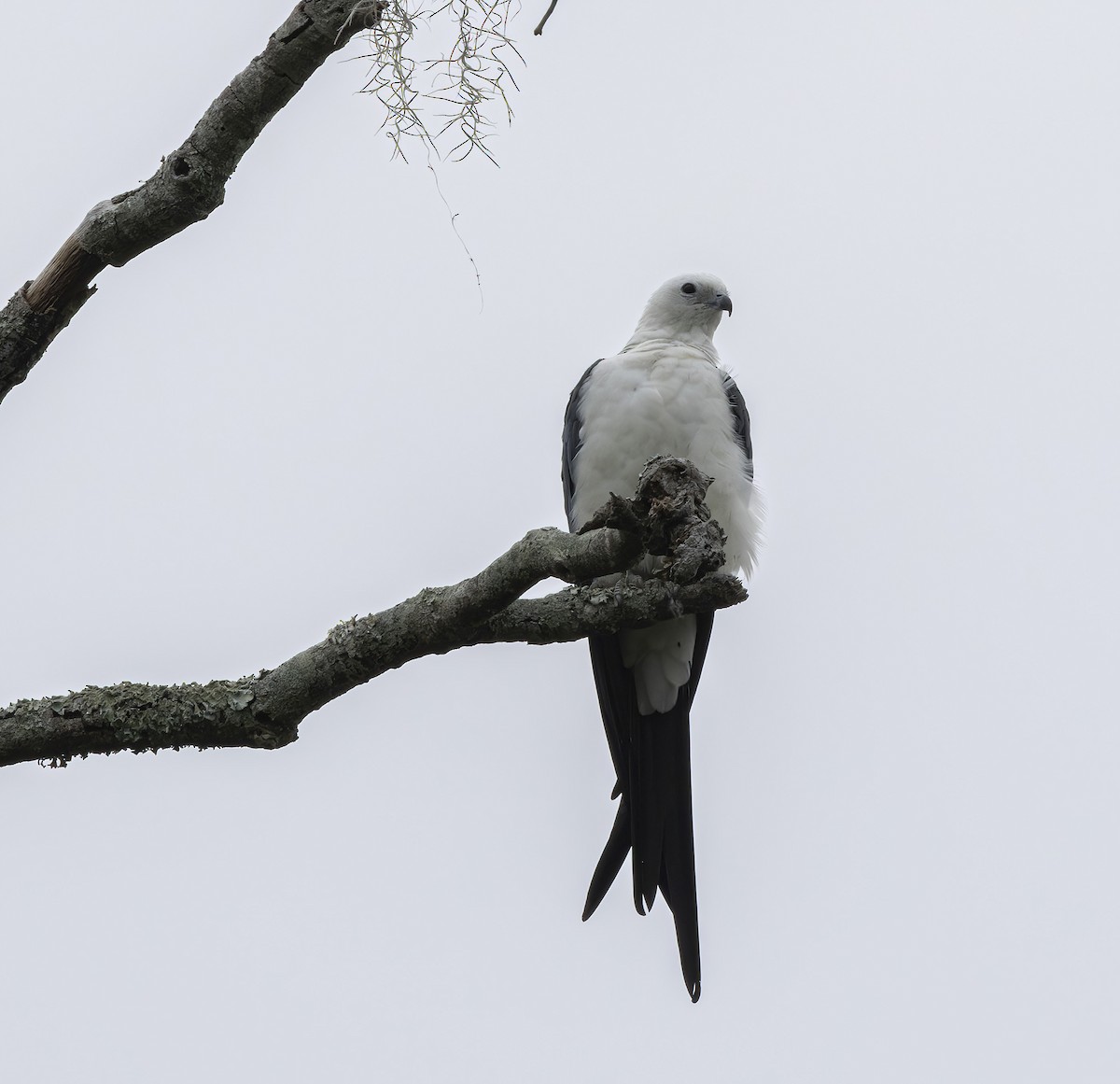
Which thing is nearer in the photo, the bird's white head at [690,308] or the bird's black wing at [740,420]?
the bird's black wing at [740,420]

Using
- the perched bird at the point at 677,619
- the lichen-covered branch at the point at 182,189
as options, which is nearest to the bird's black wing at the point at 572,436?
the perched bird at the point at 677,619

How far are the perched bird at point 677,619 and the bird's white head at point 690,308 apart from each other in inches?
10.3

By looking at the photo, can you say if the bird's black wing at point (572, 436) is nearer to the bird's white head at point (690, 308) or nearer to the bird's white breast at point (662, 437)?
the bird's white breast at point (662, 437)

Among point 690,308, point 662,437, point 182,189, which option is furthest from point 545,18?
point 690,308

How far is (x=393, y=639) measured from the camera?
9.37 feet

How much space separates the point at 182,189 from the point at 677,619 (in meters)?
2.35

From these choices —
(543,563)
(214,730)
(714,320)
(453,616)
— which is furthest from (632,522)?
(714,320)

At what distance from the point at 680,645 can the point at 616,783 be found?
604 millimetres

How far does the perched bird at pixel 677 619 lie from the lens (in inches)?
175

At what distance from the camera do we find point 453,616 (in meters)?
2.81

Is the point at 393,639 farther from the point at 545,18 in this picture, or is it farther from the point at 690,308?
the point at 690,308

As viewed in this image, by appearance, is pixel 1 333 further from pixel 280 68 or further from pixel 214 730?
pixel 214 730

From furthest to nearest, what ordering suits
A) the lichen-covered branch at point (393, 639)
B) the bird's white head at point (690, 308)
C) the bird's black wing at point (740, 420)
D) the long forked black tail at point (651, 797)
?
1. the bird's white head at point (690, 308)
2. the bird's black wing at point (740, 420)
3. the long forked black tail at point (651, 797)
4. the lichen-covered branch at point (393, 639)

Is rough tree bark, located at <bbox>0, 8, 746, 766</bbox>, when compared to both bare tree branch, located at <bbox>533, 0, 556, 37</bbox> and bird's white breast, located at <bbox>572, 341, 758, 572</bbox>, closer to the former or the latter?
bare tree branch, located at <bbox>533, 0, 556, 37</bbox>
